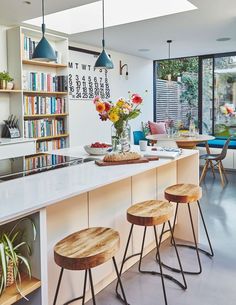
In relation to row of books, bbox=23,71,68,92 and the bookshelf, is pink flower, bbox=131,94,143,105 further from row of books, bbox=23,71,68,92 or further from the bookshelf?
row of books, bbox=23,71,68,92

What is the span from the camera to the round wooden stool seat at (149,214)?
81.7 inches

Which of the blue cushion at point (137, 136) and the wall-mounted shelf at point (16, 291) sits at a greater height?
the blue cushion at point (137, 136)

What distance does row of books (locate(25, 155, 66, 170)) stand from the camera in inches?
93.4

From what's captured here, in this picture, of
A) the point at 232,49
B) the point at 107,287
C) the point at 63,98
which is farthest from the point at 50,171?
the point at 232,49

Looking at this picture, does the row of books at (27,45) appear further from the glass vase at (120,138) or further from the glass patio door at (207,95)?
the glass patio door at (207,95)

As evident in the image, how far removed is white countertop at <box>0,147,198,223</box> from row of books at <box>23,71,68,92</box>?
2.67 metres

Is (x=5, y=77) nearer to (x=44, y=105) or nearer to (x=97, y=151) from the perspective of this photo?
(x=44, y=105)

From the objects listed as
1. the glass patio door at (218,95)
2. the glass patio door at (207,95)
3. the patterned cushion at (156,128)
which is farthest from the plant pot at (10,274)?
the glass patio door at (207,95)

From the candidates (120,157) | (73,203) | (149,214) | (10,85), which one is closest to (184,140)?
(10,85)

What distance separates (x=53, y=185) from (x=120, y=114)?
0.98m

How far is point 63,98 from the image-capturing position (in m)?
5.26

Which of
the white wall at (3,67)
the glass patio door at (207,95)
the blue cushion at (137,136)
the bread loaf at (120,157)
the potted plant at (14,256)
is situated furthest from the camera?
the glass patio door at (207,95)

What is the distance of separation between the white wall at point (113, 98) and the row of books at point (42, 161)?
3.15 meters

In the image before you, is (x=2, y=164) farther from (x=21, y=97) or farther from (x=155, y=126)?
(x=155, y=126)
